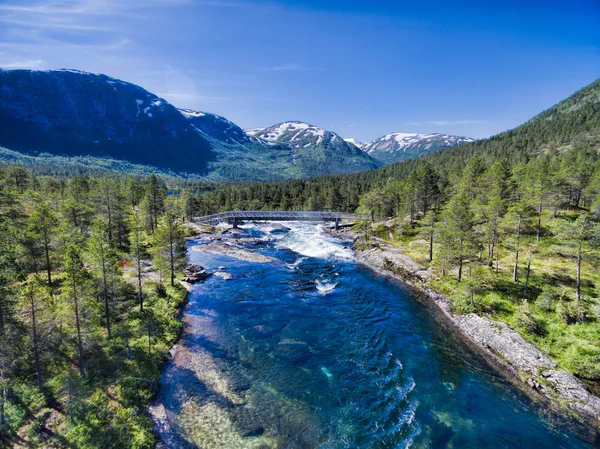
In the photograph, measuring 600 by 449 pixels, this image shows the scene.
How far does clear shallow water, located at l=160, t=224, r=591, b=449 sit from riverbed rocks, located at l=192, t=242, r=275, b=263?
20.0m

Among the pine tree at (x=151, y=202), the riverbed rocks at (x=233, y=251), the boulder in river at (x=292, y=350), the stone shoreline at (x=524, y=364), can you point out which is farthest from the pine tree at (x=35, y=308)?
the pine tree at (x=151, y=202)

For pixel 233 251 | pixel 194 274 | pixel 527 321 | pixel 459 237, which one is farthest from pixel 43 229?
pixel 527 321

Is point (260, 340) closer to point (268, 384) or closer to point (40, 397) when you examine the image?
point (268, 384)

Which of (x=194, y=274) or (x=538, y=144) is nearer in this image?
(x=194, y=274)

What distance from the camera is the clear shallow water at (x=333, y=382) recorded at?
2114 cm

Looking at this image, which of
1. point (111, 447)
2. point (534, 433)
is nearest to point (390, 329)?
point (534, 433)

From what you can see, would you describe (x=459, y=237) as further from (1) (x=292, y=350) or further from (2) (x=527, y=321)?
(1) (x=292, y=350)

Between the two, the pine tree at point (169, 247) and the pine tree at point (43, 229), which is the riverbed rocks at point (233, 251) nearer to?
the pine tree at point (169, 247)

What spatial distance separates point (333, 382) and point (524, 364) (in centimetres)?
1859

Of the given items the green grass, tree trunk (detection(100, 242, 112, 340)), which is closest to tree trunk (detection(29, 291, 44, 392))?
tree trunk (detection(100, 242, 112, 340))

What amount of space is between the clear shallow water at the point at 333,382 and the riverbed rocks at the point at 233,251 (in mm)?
19992

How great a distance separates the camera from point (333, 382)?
26.4 meters

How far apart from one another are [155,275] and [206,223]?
65.4m

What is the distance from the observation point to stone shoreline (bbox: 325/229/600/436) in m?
23.2
